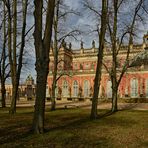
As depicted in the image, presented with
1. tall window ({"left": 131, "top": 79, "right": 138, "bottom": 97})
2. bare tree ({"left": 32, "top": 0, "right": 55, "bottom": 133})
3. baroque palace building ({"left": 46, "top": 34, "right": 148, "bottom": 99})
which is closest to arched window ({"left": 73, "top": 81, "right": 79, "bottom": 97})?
baroque palace building ({"left": 46, "top": 34, "right": 148, "bottom": 99})

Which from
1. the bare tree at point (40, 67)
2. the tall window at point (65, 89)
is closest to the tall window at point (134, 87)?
the tall window at point (65, 89)

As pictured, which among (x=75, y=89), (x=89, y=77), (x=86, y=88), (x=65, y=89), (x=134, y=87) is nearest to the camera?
(x=134, y=87)

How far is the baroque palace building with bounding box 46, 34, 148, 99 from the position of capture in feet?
148

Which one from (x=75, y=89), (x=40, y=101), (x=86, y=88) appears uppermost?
(x=86, y=88)

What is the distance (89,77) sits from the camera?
160ft

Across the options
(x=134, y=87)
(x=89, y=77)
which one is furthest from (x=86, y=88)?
(x=134, y=87)

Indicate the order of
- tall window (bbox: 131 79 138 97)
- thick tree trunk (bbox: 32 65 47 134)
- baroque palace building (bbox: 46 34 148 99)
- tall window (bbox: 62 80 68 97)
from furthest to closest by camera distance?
1. tall window (bbox: 62 80 68 97)
2. tall window (bbox: 131 79 138 97)
3. baroque palace building (bbox: 46 34 148 99)
4. thick tree trunk (bbox: 32 65 47 134)

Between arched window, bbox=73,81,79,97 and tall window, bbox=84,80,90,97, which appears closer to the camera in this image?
tall window, bbox=84,80,90,97

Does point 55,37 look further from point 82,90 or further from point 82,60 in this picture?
point 82,60

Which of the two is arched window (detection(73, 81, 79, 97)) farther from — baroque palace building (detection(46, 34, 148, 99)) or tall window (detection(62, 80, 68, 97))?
tall window (detection(62, 80, 68, 97))

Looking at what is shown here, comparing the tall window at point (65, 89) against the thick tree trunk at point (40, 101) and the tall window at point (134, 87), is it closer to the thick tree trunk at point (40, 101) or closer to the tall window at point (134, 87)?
the tall window at point (134, 87)

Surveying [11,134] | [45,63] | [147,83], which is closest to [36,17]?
[45,63]

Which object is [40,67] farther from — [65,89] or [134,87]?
[65,89]

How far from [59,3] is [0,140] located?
1463 cm
